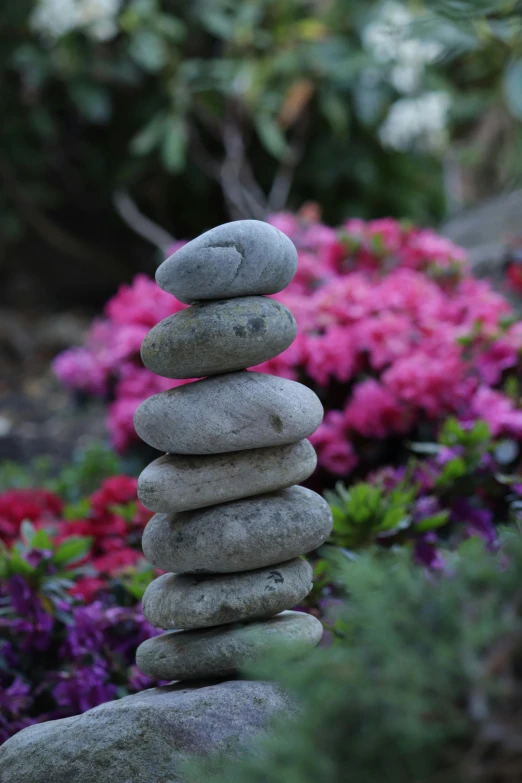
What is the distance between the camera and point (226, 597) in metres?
1.66

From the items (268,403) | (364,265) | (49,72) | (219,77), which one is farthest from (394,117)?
(268,403)

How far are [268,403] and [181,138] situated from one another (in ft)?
18.5

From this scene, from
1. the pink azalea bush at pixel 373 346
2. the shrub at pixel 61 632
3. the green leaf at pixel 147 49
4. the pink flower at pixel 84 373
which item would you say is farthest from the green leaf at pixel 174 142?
the shrub at pixel 61 632

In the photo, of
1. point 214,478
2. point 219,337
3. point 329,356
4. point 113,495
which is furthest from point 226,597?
point 329,356

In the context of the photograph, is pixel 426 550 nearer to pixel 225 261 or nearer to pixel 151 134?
pixel 225 261

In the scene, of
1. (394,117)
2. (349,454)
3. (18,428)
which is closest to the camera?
(349,454)

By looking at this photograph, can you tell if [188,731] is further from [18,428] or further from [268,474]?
[18,428]

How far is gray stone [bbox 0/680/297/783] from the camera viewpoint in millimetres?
1469

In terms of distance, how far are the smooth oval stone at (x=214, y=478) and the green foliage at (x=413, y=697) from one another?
82 cm

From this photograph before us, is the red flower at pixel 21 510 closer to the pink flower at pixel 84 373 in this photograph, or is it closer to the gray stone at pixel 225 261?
A: the pink flower at pixel 84 373

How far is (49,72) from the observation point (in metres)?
6.92

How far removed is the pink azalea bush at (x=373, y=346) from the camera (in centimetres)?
300

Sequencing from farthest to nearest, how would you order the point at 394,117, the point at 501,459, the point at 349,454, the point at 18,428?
the point at 394,117
the point at 18,428
the point at 349,454
the point at 501,459

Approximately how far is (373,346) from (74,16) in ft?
15.1
